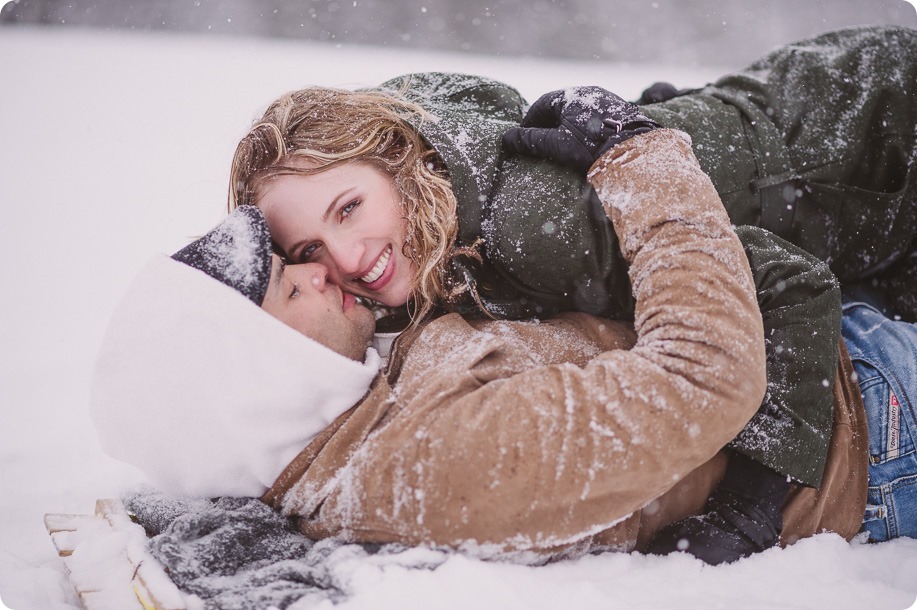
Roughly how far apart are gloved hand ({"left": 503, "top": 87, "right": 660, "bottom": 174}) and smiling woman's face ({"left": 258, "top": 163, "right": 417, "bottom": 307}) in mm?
424

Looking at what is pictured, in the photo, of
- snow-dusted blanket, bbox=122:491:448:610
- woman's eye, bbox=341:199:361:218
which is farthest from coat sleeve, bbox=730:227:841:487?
woman's eye, bbox=341:199:361:218

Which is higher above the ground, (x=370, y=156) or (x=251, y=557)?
(x=370, y=156)

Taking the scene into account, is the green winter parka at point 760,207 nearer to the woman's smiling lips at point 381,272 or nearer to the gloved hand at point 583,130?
the gloved hand at point 583,130

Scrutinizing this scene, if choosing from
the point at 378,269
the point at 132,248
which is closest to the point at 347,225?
the point at 378,269

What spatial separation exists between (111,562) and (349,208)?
3.49 feet

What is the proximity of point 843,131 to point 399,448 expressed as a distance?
1.85 m

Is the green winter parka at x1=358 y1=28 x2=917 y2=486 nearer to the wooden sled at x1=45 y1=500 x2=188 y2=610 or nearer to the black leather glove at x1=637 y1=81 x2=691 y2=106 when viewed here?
the black leather glove at x1=637 y1=81 x2=691 y2=106

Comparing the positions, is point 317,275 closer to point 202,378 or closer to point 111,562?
point 202,378

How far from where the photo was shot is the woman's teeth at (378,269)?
1.87 m

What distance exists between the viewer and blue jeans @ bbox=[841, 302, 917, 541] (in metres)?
1.64

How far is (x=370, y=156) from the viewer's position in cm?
190

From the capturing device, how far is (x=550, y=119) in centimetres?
194

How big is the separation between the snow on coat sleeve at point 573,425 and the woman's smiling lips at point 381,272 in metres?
0.48

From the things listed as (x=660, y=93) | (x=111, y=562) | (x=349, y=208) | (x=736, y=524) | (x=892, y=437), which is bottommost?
(x=111, y=562)
